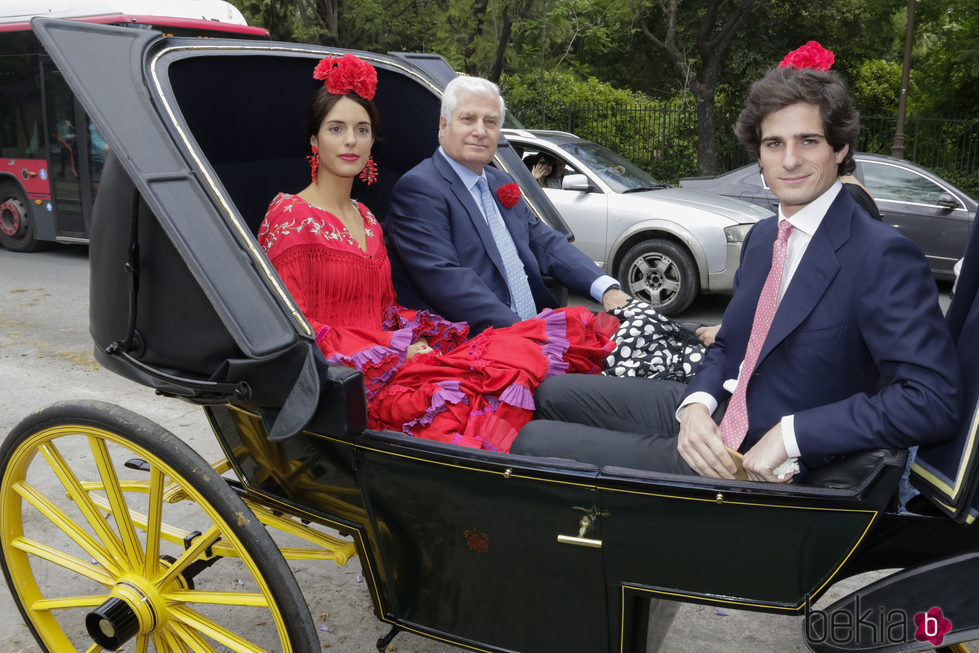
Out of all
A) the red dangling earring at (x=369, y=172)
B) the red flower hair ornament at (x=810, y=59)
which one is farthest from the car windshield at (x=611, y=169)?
the red flower hair ornament at (x=810, y=59)

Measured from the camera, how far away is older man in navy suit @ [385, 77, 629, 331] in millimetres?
3021

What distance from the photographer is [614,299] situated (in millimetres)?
3236

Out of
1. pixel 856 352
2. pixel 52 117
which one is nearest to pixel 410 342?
pixel 856 352

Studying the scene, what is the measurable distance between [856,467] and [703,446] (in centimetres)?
37

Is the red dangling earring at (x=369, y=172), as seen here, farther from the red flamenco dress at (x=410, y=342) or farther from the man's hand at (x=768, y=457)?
the man's hand at (x=768, y=457)

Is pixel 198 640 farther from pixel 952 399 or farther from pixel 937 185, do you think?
pixel 937 185

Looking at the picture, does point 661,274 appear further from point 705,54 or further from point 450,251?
point 705,54

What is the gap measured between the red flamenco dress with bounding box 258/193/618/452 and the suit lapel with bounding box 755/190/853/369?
0.83 m

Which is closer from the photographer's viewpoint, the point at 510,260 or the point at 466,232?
the point at 466,232

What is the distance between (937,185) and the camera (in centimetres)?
808

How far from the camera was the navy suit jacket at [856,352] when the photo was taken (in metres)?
1.68

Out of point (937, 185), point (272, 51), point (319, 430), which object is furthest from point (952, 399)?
point (937, 185)

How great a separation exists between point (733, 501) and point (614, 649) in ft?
1.63

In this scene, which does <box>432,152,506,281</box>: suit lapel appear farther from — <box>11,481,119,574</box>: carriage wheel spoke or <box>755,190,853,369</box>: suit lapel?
<box>11,481,119,574</box>: carriage wheel spoke
